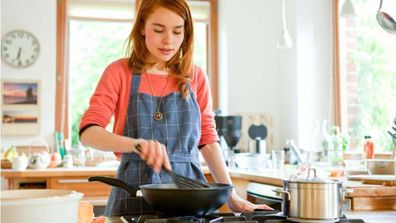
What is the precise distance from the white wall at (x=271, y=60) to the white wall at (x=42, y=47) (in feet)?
4.96

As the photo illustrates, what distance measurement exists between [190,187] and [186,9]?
53cm

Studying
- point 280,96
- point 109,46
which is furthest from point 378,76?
point 109,46

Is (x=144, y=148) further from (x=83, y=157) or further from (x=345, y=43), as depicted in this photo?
(x=345, y=43)

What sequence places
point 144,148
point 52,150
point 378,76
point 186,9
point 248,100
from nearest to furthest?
point 144,148 < point 186,9 < point 378,76 < point 52,150 < point 248,100

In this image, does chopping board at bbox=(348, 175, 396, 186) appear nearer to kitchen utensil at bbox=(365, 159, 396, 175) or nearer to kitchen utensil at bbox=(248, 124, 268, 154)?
kitchen utensil at bbox=(365, 159, 396, 175)

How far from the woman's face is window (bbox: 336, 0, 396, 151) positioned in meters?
2.79

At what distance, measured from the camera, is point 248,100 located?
4609 millimetres

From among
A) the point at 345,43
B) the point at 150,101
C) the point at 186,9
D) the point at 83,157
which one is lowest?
the point at 83,157

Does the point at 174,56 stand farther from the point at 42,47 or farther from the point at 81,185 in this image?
the point at 42,47

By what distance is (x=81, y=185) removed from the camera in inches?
139

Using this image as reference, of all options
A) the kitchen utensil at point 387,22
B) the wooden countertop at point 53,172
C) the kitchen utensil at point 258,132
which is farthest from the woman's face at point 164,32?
the kitchen utensil at point 258,132

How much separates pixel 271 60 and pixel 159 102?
11.0 ft

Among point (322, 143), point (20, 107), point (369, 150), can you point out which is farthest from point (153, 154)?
point (20, 107)

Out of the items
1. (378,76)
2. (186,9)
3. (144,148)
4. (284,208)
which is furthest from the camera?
(378,76)
